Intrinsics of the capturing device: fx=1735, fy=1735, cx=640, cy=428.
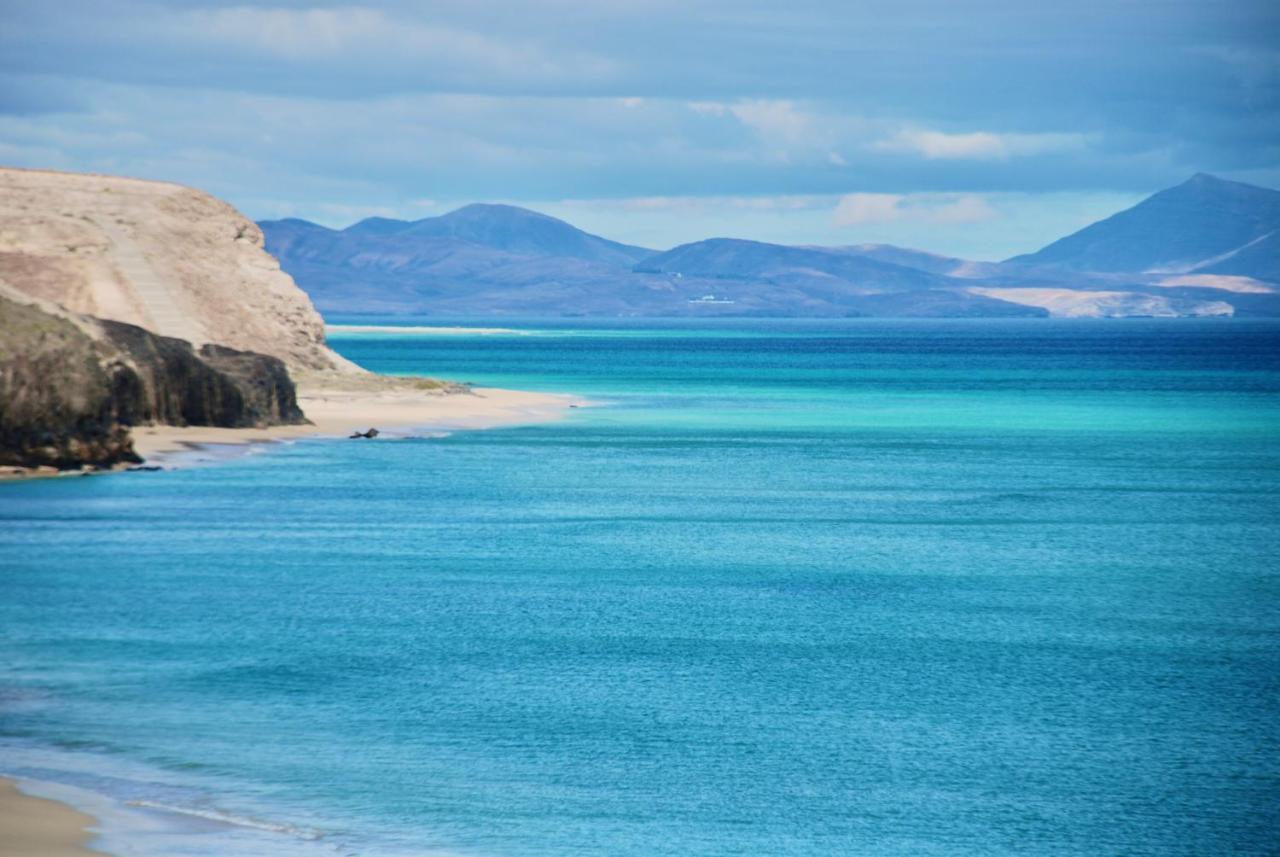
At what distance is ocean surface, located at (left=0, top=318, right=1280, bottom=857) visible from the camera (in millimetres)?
15617

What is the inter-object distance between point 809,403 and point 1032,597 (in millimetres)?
53319

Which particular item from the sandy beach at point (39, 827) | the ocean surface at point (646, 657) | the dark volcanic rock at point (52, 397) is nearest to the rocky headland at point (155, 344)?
the dark volcanic rock at point (52, 397)

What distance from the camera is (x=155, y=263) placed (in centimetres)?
7575

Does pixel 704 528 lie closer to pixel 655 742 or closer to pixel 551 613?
pixel 551 613

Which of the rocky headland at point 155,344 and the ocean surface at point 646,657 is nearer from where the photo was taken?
the ocean surface at point 646,657

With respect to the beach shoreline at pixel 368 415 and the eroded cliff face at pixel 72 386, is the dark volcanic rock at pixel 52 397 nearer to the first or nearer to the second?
the eroded cliff face at pixel 72 386

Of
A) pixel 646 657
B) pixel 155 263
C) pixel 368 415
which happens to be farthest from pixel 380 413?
pixel 646 657

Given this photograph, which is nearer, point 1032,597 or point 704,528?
point 1032,597

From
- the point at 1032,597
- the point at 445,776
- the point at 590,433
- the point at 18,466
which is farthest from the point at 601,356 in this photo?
the point at 445,776

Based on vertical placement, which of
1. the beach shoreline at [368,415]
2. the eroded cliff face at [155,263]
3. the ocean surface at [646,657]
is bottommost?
the ocean surface at [646,657]

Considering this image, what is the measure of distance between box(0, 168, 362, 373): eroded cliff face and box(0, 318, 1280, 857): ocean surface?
89.1 feet

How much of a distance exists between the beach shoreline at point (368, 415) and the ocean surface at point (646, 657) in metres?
2.56

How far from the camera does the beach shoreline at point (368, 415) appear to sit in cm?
4738

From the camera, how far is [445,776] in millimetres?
16562
